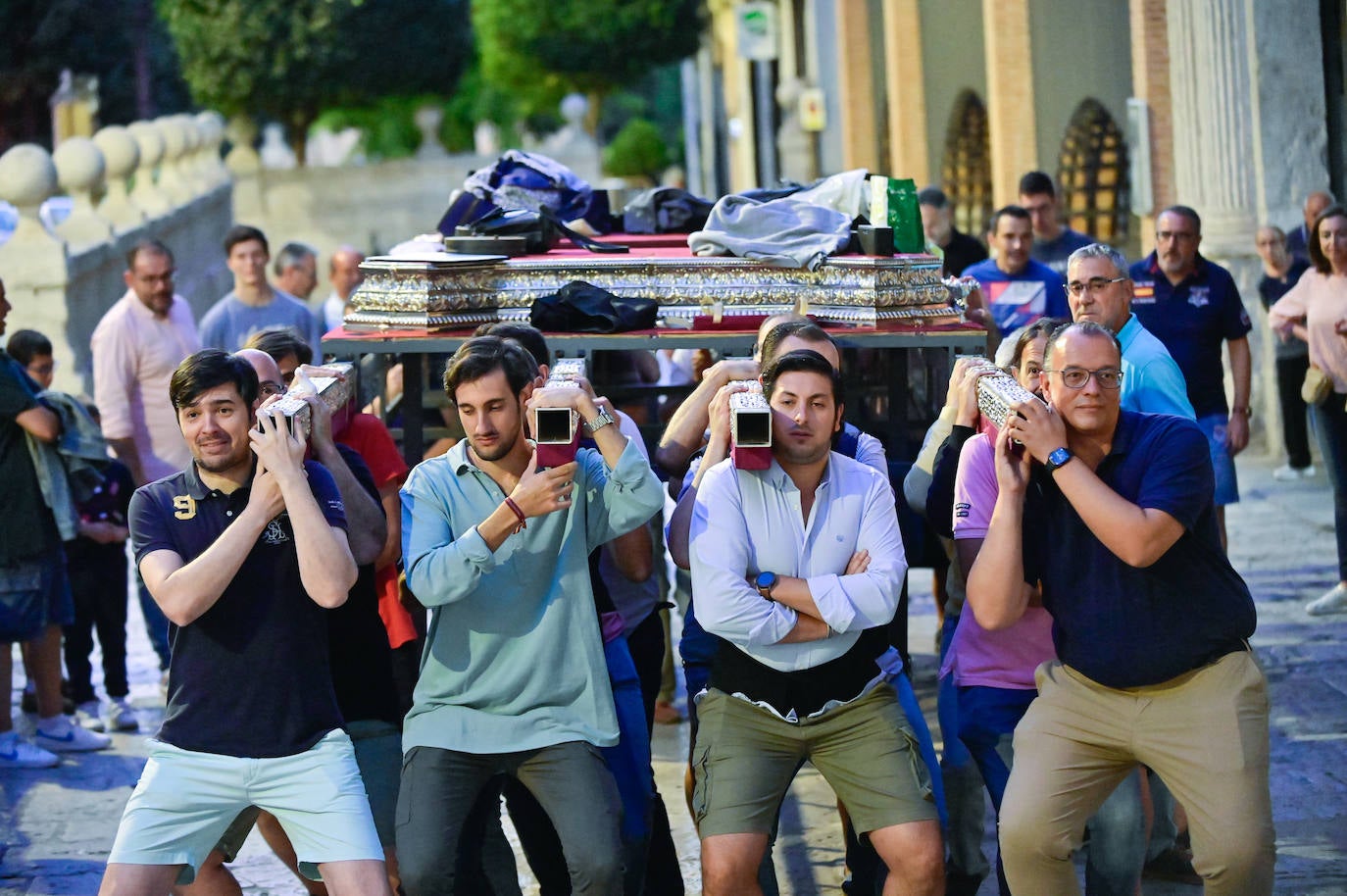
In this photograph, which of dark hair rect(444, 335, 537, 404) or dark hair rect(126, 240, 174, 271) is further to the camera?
dark hair rect(126, 240, 174, 271)

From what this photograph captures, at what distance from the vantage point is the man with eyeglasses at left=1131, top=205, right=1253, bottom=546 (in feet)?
28.1

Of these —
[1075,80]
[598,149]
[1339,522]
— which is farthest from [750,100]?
[1339,522]

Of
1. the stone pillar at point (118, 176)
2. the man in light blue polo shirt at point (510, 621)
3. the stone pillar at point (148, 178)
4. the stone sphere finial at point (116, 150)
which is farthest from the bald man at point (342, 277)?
the stone pillar at point (148, 178)

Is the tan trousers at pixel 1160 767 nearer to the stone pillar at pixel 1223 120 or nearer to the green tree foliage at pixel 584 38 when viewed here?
the stone pillar at pixel 1223 120

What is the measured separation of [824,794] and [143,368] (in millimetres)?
3994

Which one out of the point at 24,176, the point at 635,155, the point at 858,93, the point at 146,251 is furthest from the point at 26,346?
the point at 635,155

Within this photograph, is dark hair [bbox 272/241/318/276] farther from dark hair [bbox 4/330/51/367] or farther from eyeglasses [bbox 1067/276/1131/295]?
eyeglasses [bbox 1067/276/1131/295]

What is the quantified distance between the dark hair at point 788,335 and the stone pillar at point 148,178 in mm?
15173

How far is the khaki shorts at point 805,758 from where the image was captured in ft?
16.9

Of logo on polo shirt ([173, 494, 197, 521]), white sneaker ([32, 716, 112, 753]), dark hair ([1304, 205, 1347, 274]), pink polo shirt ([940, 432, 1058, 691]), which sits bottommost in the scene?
white sneaker ([32, 716, 112, 753])

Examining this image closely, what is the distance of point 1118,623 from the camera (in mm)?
4930

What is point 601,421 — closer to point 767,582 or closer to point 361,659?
point 767,582

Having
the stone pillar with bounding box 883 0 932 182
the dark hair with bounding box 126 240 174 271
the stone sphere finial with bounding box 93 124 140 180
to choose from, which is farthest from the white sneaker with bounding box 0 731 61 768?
the stone pillar with bounding box 883 0 932 182

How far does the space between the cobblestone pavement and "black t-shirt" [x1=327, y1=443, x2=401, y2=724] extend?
1.25m
